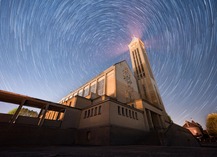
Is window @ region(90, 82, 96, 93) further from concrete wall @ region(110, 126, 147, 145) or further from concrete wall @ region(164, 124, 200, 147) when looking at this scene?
concrete wall @ region(164, 124, 200, 147)

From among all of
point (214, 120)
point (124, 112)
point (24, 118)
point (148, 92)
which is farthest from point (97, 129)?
point (214, 120)

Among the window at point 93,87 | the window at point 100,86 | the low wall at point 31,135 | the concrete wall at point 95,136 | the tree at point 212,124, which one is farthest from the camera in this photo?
the tree at point 212,124

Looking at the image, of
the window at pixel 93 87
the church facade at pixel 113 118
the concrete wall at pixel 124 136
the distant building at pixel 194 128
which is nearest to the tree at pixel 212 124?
the distant building at pixel 194 128

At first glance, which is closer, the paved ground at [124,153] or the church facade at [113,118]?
the paved ground at [124,153]

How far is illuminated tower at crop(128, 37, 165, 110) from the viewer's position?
117ft

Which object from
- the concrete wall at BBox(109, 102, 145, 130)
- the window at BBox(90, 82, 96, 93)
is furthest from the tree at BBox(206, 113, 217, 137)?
the window at BBox(90, 82, 96, 93)

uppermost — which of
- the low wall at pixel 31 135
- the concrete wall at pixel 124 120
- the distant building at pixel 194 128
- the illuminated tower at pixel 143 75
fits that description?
the illuminated tower at pixel 143 75

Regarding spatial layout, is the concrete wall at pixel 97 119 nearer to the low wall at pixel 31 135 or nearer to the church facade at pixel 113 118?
the church facade at pixel 113 118

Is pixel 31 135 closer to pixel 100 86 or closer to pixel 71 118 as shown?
pixel 71 118

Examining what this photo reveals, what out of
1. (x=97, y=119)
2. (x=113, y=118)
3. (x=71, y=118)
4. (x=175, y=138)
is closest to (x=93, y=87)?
(x=71, y=118)

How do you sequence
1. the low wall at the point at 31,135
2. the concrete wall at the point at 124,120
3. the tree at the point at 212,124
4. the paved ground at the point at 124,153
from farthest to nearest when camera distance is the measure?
1. the tree at the point at 212,124
2. the concrete wall at the point at 124,120
3. the low wall at the point at 31,135
4. the paved ground at the point at 124,153

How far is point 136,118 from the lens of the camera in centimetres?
1814

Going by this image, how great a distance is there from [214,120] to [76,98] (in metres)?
58.8

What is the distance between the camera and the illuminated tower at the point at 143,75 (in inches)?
1399
